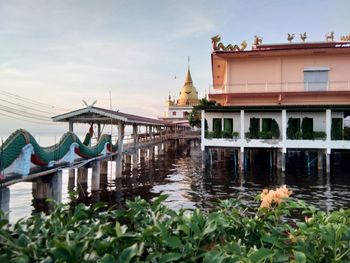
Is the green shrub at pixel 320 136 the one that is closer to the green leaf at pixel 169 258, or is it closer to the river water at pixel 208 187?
the river water at pixel 208 187

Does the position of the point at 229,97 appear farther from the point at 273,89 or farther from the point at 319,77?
the point at 319,77

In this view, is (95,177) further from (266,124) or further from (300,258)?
(300,258)

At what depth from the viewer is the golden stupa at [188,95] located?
2965 inches

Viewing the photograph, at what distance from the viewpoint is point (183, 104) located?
75000 mm

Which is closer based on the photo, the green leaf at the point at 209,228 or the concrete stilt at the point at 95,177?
the green leaf at the point at 209,228

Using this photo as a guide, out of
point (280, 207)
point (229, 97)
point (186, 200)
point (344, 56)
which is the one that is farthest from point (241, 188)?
point (344, 56)

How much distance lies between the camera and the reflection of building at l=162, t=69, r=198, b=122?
224 ft

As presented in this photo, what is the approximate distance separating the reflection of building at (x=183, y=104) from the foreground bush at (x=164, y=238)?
61.8m

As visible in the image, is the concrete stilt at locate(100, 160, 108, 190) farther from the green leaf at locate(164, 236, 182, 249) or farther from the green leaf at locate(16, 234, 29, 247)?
the green leaf at locate(164, 236, 182, 249)

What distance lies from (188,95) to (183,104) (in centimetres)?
308

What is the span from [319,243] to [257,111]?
73.1 ft

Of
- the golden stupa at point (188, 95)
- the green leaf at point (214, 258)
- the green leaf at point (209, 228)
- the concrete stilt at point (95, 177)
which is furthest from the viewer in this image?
the golden stupa at point (188, 95)

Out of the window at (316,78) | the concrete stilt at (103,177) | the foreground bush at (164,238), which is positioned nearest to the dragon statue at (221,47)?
the window at (316,78)

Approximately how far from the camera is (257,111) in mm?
24453
